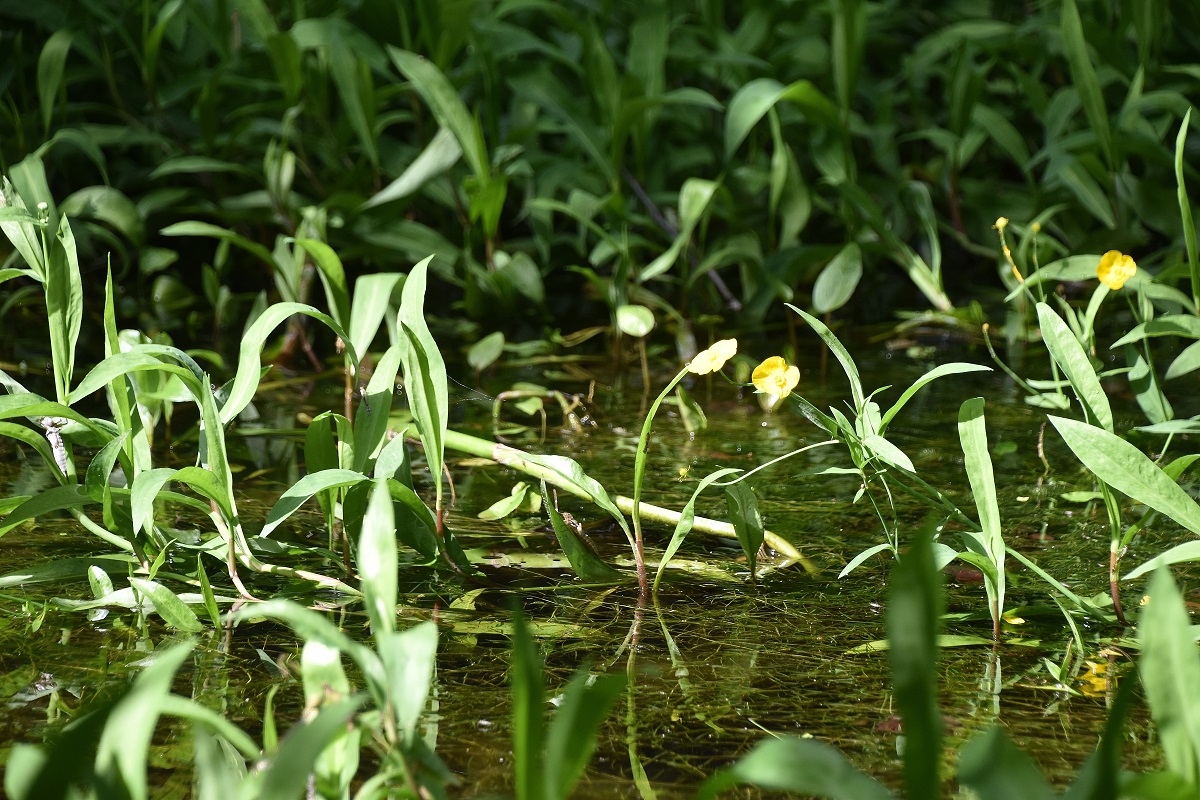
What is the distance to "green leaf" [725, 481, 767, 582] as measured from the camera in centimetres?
103

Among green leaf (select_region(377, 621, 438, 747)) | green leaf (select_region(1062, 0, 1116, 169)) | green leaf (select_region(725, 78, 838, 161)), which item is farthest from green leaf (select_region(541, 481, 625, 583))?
green leaf (select_region(1062, 0, 1116, 169))

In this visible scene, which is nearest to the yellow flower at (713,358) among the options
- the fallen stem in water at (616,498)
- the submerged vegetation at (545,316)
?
the submerged vegetation at (545,316)

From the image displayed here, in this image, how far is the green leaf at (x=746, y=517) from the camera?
1029mm

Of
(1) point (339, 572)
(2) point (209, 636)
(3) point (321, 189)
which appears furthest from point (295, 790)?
(3) point (321, 189)

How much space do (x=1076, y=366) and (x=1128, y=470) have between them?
0.11 metres

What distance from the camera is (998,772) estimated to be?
0.55 m

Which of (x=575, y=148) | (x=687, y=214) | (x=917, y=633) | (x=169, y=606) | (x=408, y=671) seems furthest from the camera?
(x=575, y=148)

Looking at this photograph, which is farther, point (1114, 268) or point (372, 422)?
point (1114, 268)

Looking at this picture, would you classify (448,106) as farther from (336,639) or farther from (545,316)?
(336,639)

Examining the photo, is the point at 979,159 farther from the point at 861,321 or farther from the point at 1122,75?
the point at 861,321

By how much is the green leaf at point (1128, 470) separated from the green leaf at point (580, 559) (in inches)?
15.7

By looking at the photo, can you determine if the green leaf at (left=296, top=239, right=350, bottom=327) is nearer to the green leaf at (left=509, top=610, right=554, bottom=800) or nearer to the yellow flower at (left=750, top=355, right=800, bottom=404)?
the yellow flower at (left=750, top=355, right=800, bottom=404)

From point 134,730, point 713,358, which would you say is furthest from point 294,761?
point 713,358

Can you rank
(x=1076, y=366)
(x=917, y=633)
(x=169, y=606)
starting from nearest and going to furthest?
(x=917, y=633) → (x=169, y=606) → (x=1076, y=366)
